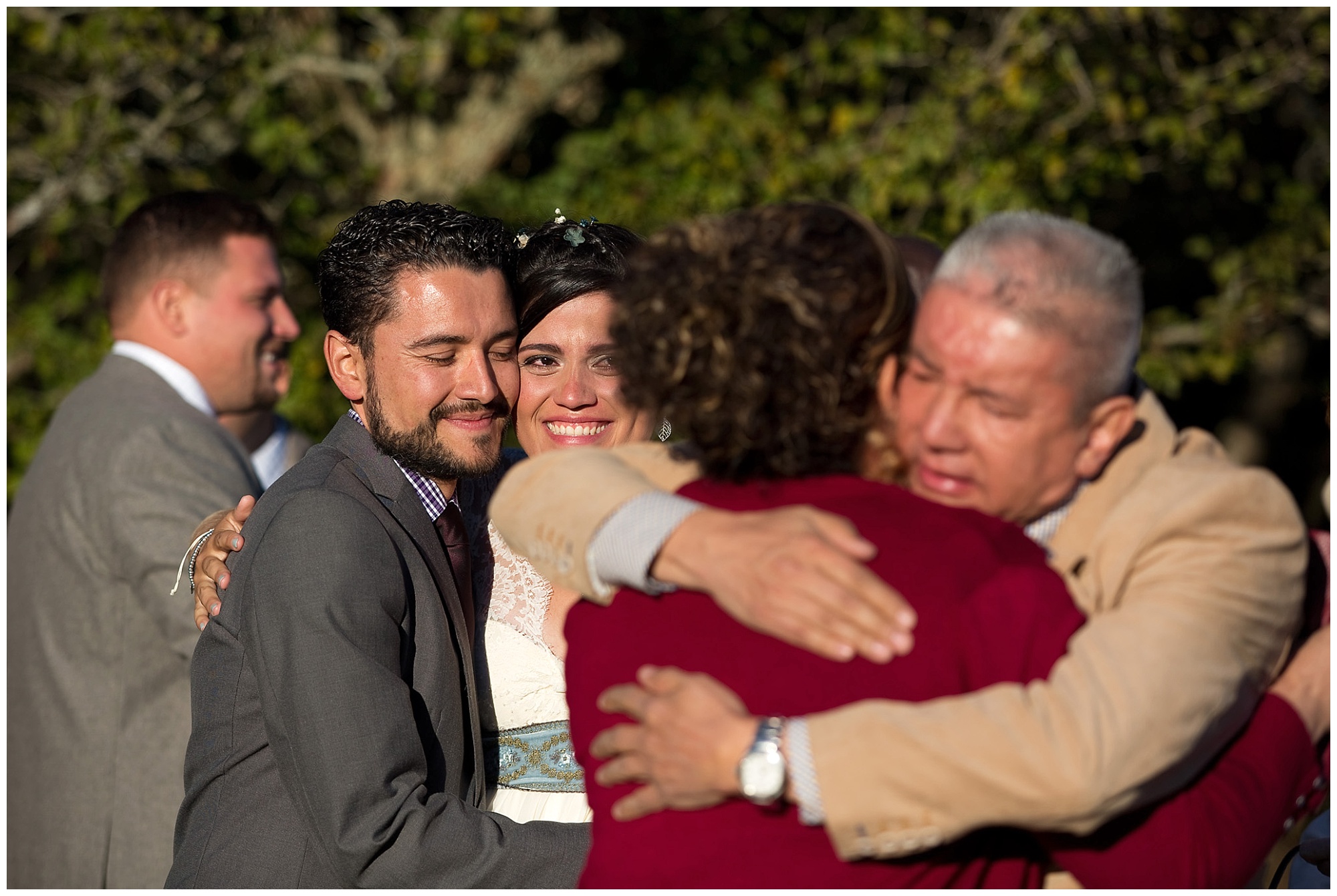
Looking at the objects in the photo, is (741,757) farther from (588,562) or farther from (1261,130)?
(1261,130)

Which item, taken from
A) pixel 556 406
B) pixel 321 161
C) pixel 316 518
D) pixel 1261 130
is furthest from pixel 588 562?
pixel 1261 130

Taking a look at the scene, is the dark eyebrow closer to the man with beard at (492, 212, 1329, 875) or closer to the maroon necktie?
the maroon necktie

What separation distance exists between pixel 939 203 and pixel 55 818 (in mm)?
5201

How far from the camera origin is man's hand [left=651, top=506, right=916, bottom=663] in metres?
1.60

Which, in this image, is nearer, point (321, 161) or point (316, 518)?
point (316, 518)

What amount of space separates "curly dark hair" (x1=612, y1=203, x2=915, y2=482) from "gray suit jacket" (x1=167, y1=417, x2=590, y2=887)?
0.82 meters

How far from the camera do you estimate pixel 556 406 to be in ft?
10.2

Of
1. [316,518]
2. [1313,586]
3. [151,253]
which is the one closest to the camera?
[1313,586]

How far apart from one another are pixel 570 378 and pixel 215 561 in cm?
86

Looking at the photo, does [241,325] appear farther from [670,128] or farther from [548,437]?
[670,128]

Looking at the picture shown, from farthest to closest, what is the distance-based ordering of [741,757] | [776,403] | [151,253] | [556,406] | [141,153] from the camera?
[141,153] < [151,253] < [556,406] < [776,403] < [741,757]

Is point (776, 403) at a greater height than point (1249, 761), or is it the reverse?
point (776, 403)

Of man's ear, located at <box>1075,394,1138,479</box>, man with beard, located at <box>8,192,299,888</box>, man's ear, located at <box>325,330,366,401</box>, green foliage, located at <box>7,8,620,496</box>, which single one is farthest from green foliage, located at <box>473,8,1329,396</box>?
man's ear, located at <box>1075,394,1138,479</box>

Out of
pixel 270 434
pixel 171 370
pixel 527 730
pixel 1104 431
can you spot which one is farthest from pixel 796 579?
pixel 270 434
